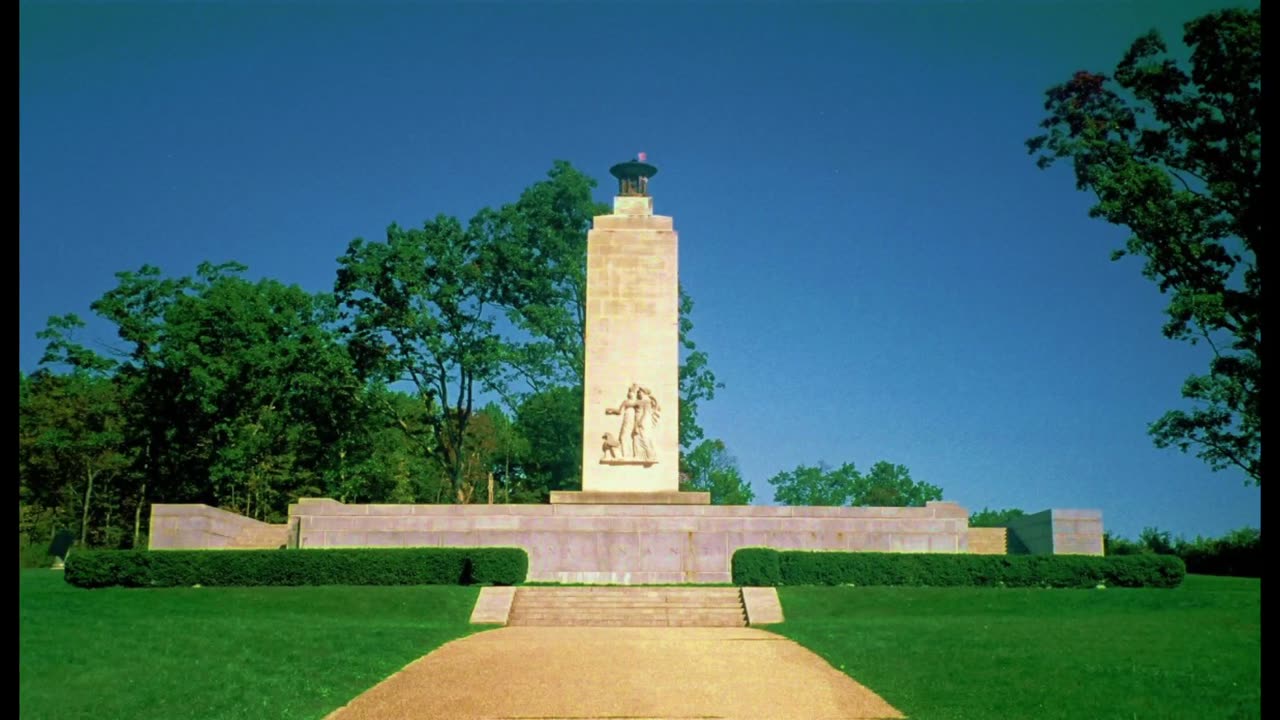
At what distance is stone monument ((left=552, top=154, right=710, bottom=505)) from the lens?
32125 mm

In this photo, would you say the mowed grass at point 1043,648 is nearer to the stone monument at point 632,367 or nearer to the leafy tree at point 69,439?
the stone monument at point 632,367

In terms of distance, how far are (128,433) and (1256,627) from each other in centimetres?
4221

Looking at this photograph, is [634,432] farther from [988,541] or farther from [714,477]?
[714,477]

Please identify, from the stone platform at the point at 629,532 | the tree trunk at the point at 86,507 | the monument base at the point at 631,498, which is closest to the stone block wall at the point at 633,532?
the stone platform at the point at 629,532

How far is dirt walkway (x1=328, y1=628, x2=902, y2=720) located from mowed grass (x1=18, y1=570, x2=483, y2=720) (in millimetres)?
807

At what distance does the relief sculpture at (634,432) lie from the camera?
1268 inches

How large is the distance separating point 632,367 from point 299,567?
11190 mm

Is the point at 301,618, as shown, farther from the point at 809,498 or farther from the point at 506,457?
the point at 809,498

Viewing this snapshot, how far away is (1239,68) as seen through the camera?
2950 centimetres

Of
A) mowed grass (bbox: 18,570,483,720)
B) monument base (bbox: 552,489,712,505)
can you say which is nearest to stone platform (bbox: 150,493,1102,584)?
monument base (bbox: 552,489,712,505)

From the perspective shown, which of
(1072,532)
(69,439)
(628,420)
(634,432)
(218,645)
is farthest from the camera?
(69,439)

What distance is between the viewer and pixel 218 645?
1575 cm

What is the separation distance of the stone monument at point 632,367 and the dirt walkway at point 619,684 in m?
12.9

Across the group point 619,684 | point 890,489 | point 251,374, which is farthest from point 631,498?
point 890,489
